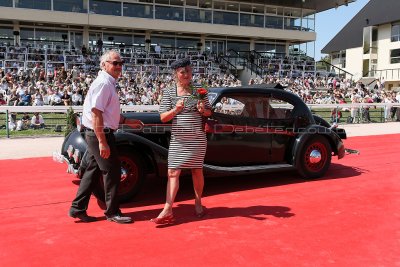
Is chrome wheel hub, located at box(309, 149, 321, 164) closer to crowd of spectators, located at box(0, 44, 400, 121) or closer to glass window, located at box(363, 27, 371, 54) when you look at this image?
crowd of spectators, located at box(0, 44, 400, 121)

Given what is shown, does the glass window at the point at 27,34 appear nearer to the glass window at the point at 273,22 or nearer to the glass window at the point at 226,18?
the glass window at the point at 226,18

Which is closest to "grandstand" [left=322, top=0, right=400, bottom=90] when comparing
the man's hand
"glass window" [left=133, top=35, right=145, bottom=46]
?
"glass window" [left=133, top=35, right=145, bottom=46]

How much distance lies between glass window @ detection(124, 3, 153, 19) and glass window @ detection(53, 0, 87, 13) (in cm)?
311

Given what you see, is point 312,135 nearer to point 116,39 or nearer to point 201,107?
point 201,107

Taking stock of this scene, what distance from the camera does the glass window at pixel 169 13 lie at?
1293 inches

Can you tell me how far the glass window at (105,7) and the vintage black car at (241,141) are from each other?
2589cm

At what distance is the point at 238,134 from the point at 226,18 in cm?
3058

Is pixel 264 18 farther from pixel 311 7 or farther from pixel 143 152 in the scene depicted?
pixel 143 152

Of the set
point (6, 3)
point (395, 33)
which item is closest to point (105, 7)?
point (6, 3)

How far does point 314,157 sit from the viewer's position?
285 inches

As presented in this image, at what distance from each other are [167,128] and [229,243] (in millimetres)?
2312

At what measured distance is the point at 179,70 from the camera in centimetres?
475

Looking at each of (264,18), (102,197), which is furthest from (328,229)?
(264,18)

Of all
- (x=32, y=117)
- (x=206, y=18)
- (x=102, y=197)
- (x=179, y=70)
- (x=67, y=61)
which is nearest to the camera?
(x=179, y=70)
